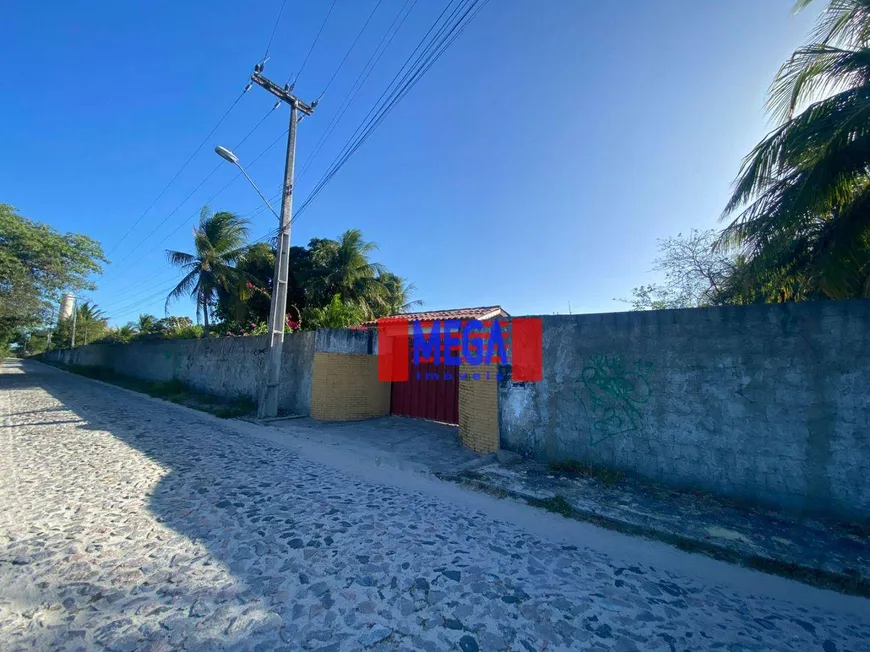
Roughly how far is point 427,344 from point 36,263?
16.5m

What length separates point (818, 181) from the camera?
4277 millimetres

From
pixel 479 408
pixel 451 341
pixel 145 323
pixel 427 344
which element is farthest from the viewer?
pixel 145 323

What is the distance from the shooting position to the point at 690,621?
2490 millimetres

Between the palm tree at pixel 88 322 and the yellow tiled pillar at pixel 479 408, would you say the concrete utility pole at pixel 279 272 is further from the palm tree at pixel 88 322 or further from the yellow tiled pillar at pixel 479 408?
the palm tree at pixel 88 322

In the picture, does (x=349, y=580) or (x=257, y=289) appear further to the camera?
(x=257, y=289)

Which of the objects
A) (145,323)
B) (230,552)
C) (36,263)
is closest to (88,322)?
(145,323)

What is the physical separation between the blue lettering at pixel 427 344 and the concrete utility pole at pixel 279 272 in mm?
3651

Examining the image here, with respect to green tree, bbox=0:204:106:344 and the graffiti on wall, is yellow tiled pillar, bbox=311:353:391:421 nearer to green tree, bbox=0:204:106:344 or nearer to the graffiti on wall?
the graffiti on wall

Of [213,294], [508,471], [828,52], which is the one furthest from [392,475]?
[213,294]

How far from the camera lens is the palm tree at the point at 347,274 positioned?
66.3ft

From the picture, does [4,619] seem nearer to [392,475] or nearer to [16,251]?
[392,475]

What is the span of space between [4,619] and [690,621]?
167 inches

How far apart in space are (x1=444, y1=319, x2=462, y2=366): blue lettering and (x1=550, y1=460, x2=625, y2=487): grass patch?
10.4ft

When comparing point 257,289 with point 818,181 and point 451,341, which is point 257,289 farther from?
point 818,181
